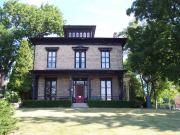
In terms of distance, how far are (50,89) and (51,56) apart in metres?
3.98

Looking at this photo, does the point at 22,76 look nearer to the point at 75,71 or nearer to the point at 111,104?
the point at 75,71

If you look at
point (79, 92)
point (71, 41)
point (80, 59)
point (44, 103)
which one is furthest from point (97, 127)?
point (71, 41)

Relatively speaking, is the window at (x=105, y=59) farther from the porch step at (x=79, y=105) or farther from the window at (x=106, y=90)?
the porch step at (x=79, y=105)

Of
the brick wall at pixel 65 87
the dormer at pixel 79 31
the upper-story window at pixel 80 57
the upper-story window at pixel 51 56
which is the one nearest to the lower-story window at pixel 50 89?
the brick wall at pixel 65 87

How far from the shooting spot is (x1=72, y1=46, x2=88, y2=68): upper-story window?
124ft

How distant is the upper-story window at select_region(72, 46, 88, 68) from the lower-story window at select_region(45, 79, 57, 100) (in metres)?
3.37

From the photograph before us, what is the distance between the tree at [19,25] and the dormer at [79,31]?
442 inches

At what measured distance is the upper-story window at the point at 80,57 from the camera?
124 feet

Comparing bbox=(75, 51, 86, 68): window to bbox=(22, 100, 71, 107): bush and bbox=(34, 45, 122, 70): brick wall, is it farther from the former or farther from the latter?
bbox=(22, 100, 71, 107): bush

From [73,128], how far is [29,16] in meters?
37.5

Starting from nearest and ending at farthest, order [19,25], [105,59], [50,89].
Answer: [50,89] → [105,59] → [19,25]

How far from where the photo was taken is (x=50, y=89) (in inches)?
1478

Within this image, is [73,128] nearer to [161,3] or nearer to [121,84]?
[161,3]

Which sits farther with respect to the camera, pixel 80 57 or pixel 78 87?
pixel 80 57
